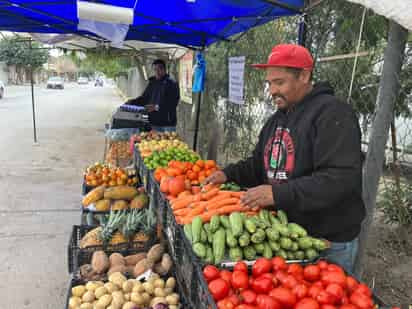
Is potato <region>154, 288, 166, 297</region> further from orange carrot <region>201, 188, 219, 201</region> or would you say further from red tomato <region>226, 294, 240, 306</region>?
red tomato <region>226, 294, 240, 306</region>

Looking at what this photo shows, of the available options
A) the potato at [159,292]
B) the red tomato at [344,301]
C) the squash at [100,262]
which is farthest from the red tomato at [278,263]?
the squash at [100,262]

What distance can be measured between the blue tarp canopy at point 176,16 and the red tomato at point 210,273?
2447mm

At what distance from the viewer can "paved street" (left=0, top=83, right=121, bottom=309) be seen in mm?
3832

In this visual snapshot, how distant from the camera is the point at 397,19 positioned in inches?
71.3

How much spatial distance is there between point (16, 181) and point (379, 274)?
257 inches

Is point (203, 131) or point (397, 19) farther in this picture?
point (203, 131)

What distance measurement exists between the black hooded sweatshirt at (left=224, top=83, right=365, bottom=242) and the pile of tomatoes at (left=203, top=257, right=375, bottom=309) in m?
0.38

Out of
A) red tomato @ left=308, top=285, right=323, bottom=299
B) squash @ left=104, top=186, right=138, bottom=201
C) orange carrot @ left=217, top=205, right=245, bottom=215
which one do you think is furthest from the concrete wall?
red tomato @ left=308, top=285, right=323, bottom=299

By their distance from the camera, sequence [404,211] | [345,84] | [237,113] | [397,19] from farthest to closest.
→ [237,113]
[404,211]
[345,84]
[397,19]

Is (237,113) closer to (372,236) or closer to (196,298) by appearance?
(372,236)

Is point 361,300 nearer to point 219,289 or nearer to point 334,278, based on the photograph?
point 334,278

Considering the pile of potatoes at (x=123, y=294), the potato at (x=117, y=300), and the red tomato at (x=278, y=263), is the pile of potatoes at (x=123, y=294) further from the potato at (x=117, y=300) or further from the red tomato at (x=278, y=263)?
the red tomato at (x=278, y=263)

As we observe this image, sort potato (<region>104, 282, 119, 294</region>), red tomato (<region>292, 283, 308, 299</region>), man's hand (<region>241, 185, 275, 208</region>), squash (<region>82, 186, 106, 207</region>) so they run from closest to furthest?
red tomato (<region>292, 283, 308, 299</region>)
man's hand (<region>241, 185, 275, 208</region>)
potato (<region>104, 282, 119, 294</region>)
squash (<region>82, 186, 106, 207</region>)

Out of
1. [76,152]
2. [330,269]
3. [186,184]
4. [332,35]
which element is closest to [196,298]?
[330,269]
